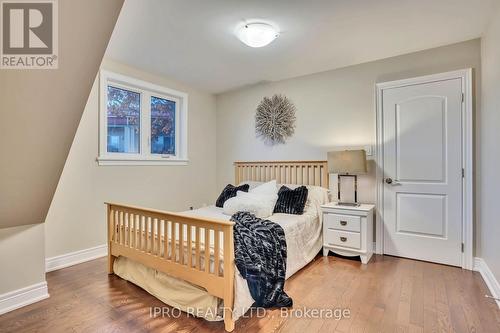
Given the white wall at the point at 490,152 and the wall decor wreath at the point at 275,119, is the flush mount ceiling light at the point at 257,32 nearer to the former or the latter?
the wall decor wreath at the point at 275,119

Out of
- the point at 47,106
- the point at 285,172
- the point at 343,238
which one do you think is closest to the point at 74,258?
the point at 47,106

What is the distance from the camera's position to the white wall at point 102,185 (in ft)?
9.05

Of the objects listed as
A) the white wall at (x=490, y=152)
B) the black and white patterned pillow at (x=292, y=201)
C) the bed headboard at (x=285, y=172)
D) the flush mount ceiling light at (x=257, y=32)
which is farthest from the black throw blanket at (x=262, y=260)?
the white wall at (x=490, y=152)

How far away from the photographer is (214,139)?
4.68 m

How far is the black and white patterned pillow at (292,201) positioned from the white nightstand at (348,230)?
28 centimetres

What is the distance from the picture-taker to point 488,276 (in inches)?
91.0

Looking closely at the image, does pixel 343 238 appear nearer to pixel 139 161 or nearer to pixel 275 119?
pixel 275 119

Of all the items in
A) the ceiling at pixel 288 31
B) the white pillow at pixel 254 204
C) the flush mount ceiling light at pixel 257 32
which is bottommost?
the white pillow at pixel 254 204

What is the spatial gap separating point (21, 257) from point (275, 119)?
10.6 feet

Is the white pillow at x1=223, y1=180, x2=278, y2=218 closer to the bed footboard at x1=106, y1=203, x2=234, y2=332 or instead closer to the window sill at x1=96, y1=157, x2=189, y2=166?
the bed footboard at x1=106, y1=203, x2=234, y2=332

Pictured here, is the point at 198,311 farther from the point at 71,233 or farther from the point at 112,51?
the point at 112,51

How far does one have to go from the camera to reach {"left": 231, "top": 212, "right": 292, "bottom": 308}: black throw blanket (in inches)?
71.5

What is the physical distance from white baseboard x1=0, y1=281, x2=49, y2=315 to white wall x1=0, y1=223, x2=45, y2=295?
31 mm

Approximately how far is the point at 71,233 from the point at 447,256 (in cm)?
406
